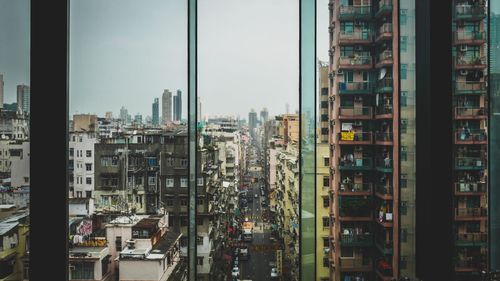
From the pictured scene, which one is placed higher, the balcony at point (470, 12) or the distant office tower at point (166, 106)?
the balcony at point (470, 12)

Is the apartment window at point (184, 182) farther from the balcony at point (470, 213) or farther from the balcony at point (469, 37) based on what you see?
the balcony at point (469, 37)

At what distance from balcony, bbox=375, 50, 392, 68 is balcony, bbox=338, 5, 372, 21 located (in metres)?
Answer: 0.24

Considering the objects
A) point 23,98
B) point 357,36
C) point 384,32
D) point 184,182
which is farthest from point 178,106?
point 384,32

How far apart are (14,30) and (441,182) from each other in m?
2.00

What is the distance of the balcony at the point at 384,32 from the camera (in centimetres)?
202

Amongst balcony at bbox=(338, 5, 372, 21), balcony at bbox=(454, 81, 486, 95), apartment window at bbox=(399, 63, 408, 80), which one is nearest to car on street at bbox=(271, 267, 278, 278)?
apartment window at bbox=(399, 63, 408, 80)

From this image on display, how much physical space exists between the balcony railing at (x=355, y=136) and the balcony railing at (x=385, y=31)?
55 cm

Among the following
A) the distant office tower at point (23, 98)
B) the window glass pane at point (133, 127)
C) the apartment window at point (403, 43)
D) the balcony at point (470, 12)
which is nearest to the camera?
the distant office tower at point (23, 98)

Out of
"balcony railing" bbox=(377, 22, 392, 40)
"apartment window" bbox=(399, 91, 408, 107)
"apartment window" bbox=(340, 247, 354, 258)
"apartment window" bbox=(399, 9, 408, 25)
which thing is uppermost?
"apartment window" bbox=(399, 9, 408, 25)

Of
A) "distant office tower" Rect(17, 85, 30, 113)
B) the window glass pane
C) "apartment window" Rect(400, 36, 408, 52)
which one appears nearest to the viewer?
"distant office tower" Rect(17, 85, 30, 113)

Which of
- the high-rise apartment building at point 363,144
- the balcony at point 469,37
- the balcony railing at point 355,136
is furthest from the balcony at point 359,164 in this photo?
the balcony at point 469,37

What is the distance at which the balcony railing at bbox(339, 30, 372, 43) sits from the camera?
6.76ft

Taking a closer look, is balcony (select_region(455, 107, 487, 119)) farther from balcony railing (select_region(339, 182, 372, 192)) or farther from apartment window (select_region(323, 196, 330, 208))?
apartment window (select_region(323, 196, 330, 208))

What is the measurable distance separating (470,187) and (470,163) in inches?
5.0
